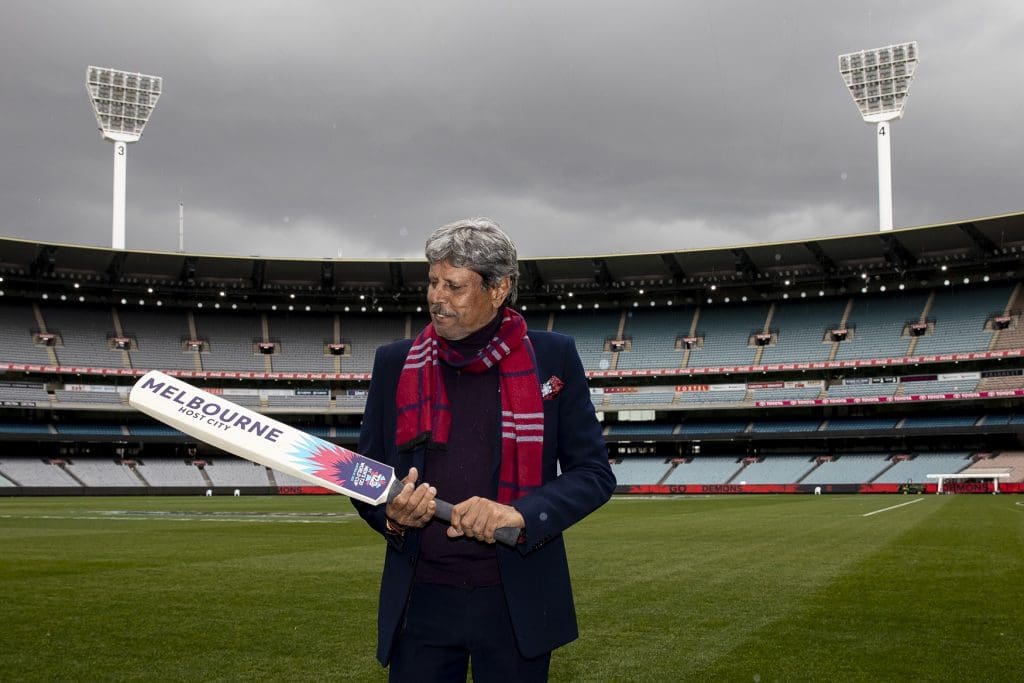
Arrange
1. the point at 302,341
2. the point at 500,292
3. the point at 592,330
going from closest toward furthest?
the point at 500,292 → the point at 302,341 → the point at 592,330

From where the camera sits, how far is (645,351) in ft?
201

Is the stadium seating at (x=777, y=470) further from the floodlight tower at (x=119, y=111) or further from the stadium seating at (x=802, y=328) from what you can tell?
the floodlight tower at (x=119, y=111)

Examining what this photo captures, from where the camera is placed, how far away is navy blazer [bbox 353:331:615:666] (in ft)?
9.09

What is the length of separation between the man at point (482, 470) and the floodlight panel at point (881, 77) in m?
56.0

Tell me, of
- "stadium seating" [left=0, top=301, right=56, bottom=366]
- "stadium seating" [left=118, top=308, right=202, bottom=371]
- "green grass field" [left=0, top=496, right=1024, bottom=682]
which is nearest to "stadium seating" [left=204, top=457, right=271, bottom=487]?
"stadium seating" [left=118, top=308, right=202, bottom=371]

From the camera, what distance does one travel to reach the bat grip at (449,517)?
257 centimetres

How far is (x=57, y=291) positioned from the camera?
184ft

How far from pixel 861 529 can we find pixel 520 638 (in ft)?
68.3

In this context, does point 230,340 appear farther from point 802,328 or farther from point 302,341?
point 802,328

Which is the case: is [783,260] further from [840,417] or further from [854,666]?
[854,666]

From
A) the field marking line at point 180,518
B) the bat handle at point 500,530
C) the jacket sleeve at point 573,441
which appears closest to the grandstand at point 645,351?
the field marking line at point 180,518

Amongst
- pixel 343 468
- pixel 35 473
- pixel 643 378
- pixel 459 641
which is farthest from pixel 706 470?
pixel 343 468

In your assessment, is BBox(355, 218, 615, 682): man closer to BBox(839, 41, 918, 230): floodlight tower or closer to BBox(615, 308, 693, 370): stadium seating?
BBox(839, 41, 918, 230): floodlight tower

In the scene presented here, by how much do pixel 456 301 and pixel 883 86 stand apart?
2246 inches
